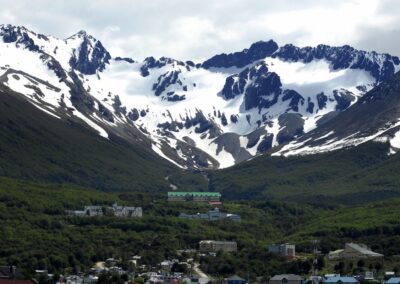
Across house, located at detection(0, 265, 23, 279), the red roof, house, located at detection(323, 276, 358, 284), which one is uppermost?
house, located at detection(323, 276, 358, 284)

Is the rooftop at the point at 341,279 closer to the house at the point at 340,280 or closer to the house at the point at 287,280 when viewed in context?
the house at the point at 340,280

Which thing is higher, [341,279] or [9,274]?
[341,279]

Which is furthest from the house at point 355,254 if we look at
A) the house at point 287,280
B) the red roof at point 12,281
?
the red roof at point 12,281

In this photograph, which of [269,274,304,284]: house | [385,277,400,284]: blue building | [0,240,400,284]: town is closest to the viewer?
[385,277,400,284]: blue building

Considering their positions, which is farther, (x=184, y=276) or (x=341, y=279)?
(x=184, y=276)

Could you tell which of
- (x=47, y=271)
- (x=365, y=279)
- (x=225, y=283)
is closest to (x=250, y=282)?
(x=225, y=283)

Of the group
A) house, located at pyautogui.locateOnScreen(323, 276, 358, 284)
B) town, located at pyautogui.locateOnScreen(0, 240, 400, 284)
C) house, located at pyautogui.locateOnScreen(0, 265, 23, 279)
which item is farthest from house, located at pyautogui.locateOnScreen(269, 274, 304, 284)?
house, located at pyautogui.locateOnScreen(0, 265, 23, 279)

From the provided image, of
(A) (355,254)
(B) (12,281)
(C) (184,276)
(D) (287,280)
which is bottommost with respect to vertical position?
(B) (12,281)

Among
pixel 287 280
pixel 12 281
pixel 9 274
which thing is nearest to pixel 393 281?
pixel 287 280

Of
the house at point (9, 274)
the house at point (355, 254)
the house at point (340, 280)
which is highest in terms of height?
the house at point (355, 254)

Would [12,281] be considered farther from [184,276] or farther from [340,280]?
[184,276]

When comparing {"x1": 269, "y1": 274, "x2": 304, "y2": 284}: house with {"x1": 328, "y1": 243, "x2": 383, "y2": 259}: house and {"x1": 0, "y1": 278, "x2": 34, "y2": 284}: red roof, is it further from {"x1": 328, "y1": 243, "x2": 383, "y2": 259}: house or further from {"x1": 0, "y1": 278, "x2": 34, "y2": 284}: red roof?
{"x1": 0, "y1": 278, "x2": 34, "y2": 284}: red roof
